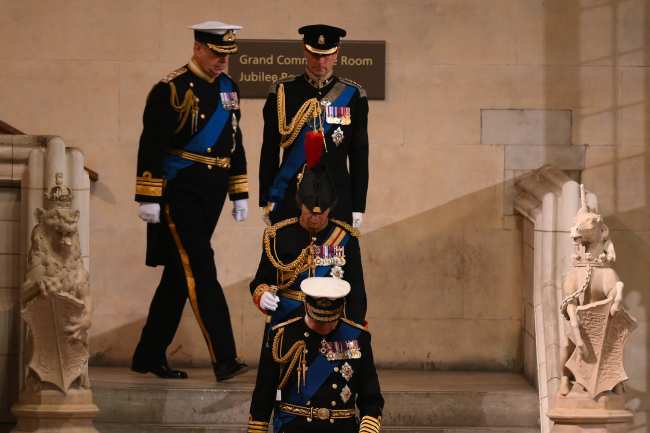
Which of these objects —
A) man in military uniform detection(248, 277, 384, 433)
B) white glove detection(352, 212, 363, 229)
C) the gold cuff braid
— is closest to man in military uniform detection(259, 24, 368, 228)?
white glove detection(352, 212, 363, 229)

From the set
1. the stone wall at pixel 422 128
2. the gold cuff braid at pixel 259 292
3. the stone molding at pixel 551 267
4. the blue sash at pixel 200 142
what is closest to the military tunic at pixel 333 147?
the blue sash at pixel 200 142

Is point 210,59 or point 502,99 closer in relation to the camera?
point 210,59

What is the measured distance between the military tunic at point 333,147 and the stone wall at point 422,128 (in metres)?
2.40

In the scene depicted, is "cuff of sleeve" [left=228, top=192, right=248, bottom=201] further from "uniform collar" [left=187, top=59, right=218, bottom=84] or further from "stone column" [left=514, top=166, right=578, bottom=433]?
"stone column" [left=514, top=166, right=578, bottom=433]

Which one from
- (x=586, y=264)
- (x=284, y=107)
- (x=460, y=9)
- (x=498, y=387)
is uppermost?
(x=460, y=9)

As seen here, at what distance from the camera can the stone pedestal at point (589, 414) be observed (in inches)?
395

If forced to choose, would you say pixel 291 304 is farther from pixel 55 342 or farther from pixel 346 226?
pixel 55 342

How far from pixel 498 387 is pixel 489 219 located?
5.32 feet

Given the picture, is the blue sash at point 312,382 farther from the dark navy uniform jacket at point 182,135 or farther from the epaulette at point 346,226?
the dark navy uniform jacket at point 182,135

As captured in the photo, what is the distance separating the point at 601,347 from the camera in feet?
33.2

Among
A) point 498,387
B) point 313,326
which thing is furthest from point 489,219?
point 313,326

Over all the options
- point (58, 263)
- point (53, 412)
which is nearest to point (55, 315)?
point (58, 263)

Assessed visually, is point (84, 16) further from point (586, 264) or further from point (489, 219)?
point (586, 264)

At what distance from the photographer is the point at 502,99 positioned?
12695mm
